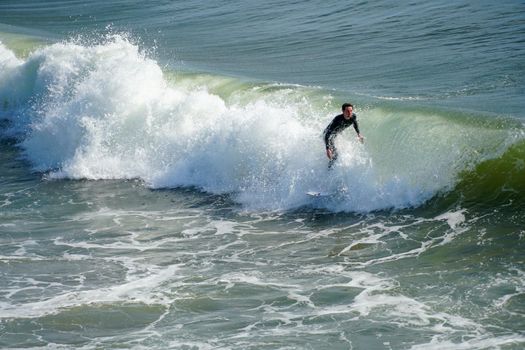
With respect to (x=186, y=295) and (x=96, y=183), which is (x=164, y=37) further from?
(x=186, y=295)

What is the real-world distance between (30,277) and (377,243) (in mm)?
4876

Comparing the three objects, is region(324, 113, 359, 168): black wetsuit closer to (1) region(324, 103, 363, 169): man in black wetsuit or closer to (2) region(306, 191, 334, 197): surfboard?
(1) region(324, 103, 363, 169): man in black wetsuit

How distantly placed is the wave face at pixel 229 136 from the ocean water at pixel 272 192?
0.05 meters

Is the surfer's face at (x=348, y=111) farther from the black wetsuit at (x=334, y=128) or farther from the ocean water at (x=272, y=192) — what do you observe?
the ocean water at (x=272, y=192)

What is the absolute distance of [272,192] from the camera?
57.7 ft

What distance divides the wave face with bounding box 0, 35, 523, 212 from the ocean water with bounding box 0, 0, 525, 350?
5 cm

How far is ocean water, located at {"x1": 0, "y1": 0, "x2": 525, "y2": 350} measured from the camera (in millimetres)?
11477

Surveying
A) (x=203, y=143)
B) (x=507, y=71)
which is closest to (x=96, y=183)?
(x=203, y=143)

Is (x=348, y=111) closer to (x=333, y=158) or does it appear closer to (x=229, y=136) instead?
(x=333, y=158)

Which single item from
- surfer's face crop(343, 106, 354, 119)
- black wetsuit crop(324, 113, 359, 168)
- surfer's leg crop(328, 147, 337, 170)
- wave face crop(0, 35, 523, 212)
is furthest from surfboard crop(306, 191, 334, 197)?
surfer's face crop(343, 106, 354, 119)

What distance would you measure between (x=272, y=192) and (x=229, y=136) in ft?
7.90

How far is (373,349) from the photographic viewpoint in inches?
407

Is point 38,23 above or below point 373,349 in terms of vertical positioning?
above

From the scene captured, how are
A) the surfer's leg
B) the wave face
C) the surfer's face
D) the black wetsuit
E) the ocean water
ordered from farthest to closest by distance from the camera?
the surfer's leg
the black wetsuit
the wave face
the surfer's face
the ocean water
